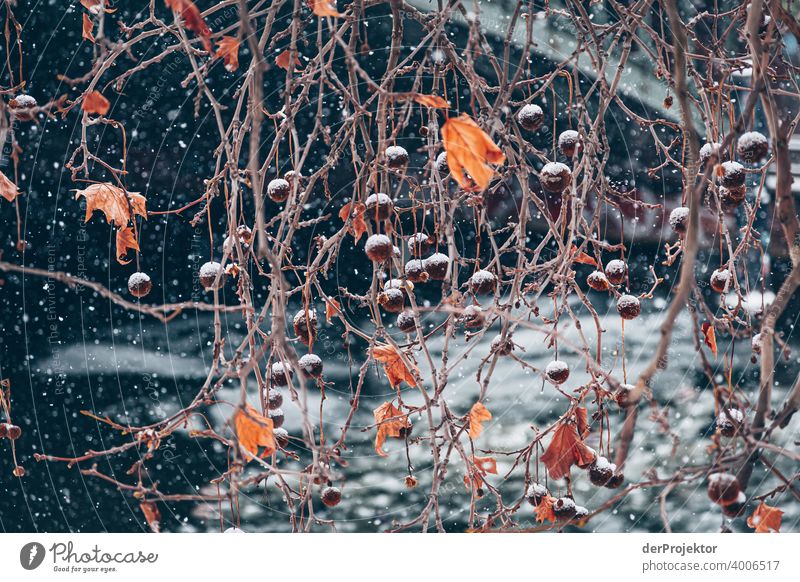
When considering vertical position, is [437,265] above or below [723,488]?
above

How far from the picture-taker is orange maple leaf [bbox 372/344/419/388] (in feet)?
2.42

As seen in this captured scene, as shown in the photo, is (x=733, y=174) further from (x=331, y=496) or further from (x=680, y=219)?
(x=331, y=496)

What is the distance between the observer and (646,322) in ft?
3.78

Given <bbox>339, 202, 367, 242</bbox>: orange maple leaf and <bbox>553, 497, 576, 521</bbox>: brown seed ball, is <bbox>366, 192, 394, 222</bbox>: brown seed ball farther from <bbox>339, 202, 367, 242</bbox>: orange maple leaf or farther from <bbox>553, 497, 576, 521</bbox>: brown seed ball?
<bbox>553, 497, 576, 521</bbox>: brown seed ball

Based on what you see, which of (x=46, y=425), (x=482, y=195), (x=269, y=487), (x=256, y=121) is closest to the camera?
(x=256, y=121)

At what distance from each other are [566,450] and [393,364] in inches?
7.5

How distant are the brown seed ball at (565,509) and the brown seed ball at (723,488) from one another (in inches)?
5.3

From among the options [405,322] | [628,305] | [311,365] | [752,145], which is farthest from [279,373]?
[752,145]

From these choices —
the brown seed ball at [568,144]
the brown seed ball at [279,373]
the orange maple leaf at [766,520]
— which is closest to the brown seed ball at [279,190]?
the brown seed ball at [279,373]

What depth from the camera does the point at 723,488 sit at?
2.00ft
